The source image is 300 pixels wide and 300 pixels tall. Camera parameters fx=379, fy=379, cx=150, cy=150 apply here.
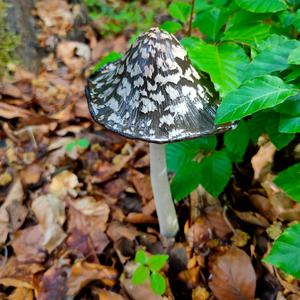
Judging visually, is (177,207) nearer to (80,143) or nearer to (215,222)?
(215,222)

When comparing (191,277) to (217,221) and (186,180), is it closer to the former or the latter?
(217,221)

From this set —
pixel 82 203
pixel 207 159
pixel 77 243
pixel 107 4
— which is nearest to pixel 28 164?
pixel 82 203

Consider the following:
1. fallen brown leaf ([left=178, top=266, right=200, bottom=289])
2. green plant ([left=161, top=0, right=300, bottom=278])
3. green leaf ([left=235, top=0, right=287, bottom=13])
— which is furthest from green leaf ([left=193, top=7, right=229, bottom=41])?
fallen brown leaf ([left=178, top=266, right=200, bottom=289])

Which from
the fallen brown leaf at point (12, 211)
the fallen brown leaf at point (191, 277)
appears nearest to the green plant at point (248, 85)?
the fallen brown leaf at point (191, 277)

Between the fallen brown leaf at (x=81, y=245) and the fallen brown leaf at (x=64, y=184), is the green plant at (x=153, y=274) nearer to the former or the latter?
the fallen brown leaf at (x=81, y=245)

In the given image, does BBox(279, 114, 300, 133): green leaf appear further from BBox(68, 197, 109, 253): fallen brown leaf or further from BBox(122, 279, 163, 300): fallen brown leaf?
BBox(68, 197, 109, 253): fallen brown leaf
